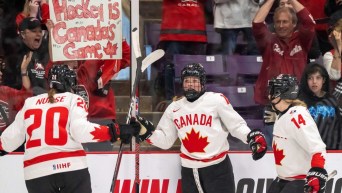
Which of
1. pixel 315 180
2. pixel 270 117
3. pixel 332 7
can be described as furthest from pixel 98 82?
pixel 315 180

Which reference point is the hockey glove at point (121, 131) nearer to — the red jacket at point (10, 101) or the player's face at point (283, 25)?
the red jacket at point (10, 101)

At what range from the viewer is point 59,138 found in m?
4.60

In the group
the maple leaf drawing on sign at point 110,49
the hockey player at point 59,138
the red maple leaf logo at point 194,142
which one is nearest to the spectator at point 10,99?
the maple leaf drawing on sign at point 110,49

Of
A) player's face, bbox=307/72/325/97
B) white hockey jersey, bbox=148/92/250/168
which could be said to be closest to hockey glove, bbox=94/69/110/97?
white hockey jersey, bbox=148/92/250/168

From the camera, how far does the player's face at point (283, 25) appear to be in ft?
19.1

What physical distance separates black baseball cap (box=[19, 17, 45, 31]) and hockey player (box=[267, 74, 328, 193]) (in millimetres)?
1921

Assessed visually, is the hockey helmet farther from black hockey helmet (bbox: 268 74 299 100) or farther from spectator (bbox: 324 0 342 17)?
spectator (bbox: 324 0 342 17)

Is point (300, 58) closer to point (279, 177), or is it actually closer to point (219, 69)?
point (219, 69)

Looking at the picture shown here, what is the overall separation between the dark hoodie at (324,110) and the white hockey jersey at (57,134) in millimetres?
1611

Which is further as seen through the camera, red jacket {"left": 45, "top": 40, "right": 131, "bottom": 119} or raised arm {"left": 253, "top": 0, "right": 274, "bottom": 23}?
raised arm {"left": 253, "top": 0, "right": 274, "bottom": 23}

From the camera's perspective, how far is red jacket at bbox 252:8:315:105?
570 centimetres

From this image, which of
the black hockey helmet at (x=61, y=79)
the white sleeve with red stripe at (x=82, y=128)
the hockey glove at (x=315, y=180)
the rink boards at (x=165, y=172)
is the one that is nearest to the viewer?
the hockey glove at (x=315, y=180)

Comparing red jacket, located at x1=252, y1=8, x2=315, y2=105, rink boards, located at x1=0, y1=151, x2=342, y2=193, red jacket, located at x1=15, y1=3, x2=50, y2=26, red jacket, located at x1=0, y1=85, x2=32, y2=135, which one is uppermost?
red jacket, located at x1=15, y1=3, x2=50, y2=26

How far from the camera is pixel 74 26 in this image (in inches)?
221
